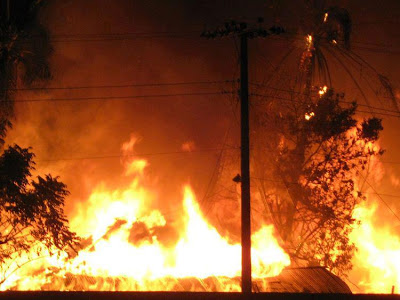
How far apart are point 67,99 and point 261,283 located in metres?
13.1

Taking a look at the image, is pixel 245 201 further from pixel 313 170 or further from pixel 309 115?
pixel 309 115

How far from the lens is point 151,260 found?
685 inches

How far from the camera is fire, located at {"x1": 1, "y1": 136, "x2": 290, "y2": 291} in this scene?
1575 cm

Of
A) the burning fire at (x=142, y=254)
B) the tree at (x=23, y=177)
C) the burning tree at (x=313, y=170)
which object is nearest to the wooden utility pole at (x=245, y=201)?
the burning fire at (x=142, y=254)

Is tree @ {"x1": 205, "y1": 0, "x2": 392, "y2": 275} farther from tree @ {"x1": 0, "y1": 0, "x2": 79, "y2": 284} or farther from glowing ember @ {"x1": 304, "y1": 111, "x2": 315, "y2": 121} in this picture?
tree @ {"x1": 0, "y1": 0, "x2": 79, "y2": 284}

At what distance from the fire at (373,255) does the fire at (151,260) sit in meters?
8.22

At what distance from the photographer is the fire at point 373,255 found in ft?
82.5

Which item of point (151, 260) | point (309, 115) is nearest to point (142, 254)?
point (151, 260)

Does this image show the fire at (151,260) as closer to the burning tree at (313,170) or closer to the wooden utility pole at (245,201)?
the burning tree at (313,170)

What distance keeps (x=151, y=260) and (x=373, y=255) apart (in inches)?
564

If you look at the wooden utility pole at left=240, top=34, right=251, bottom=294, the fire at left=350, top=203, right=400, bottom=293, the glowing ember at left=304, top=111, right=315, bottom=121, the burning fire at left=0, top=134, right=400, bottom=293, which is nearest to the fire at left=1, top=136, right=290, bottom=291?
the burning fire at left=0, top=134, right=400, bottom=293

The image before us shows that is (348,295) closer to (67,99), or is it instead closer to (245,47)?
(245,47)

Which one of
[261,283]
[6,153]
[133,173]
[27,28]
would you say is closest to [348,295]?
[261,283]

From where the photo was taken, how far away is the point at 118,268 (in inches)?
669
